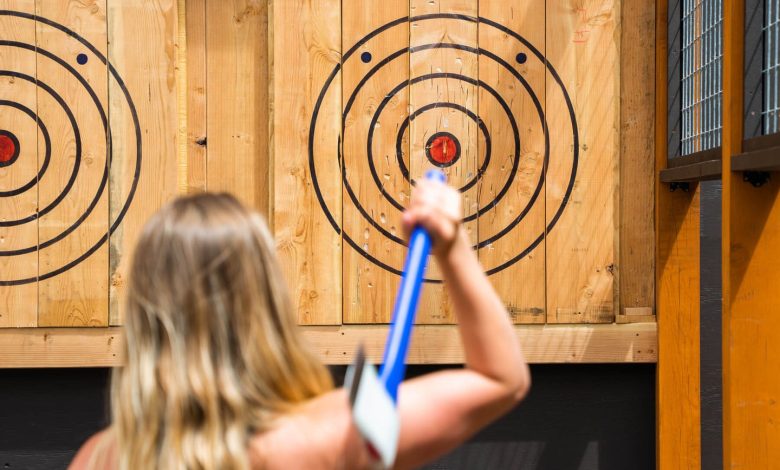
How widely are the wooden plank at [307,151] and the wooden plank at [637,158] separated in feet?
3.41

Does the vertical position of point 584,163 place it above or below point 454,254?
above

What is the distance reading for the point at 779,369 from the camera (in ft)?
7.44

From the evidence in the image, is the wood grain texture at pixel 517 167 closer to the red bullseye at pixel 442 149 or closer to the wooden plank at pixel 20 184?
the red bullseye at pixel 442 149

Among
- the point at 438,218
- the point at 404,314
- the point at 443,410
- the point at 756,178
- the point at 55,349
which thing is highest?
the point at 756,178

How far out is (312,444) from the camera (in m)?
0.99

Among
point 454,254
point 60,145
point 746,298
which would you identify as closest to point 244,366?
point 454,254

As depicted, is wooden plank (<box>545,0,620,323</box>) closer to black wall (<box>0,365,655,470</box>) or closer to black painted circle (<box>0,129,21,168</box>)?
black wall (<box>0,365,655,470</box>)

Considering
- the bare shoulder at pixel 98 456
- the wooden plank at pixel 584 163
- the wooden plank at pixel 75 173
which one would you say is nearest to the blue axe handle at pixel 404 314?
the bare shoulder at pixel 98 456

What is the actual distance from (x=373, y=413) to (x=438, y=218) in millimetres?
240

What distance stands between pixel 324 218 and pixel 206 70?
2.27 feet

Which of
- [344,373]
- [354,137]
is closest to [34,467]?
[344,373]

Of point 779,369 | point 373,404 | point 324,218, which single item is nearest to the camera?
point 373,404

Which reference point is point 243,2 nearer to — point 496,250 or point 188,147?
point 188,147

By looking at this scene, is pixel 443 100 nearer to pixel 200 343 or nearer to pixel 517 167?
pixel 517 167
